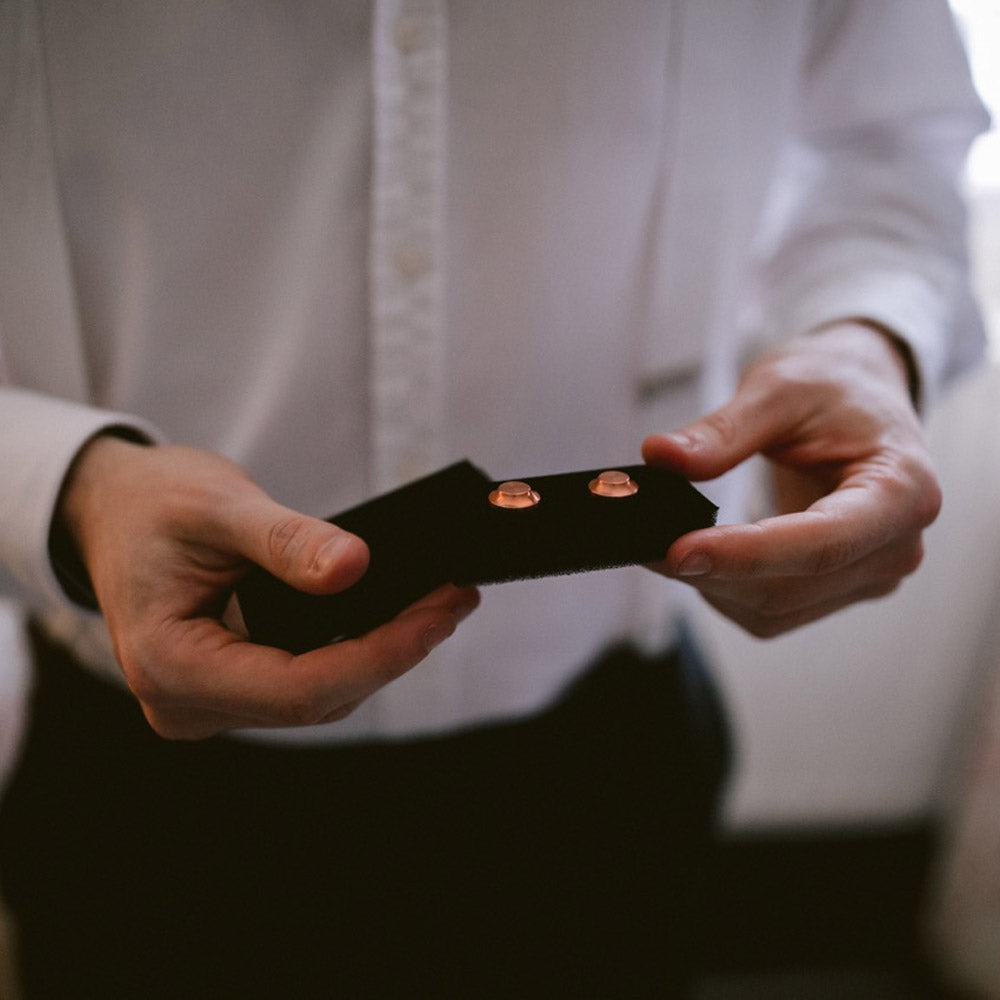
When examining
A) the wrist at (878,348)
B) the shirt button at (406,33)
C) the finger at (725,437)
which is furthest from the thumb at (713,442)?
the shirt button at (406,33)

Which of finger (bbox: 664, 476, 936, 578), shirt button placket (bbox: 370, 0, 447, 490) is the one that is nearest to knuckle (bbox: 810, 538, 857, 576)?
finger (bbox: 664, 476, 936, 578)

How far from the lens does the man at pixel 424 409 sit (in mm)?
387

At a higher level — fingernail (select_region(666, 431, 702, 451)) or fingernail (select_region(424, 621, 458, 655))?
fingernail (select_region(666, 431, 702, 451))

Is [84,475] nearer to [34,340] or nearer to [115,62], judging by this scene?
[34,340]

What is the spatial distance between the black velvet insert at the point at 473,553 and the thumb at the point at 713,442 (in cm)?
2

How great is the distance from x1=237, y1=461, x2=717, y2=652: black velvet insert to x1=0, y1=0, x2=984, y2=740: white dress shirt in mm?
143

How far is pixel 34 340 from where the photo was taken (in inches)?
16.8

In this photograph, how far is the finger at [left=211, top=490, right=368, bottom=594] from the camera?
0.32m

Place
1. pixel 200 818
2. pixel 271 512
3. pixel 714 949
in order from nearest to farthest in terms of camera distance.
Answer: pixel 271 512 < pixel 200 818 < pixel 714 949

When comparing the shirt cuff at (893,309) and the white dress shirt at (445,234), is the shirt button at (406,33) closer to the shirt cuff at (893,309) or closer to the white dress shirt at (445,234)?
the white dress shirt at (445,234)

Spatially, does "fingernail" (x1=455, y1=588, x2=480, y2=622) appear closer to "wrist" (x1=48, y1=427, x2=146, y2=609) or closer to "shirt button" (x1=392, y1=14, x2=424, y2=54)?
"wrist" (x1=48, y1=427, x2=146, y2=609)

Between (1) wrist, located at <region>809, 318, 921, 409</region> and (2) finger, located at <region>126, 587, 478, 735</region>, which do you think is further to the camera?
(1) wrist, located at <region>809, 318, 921, 409</region>

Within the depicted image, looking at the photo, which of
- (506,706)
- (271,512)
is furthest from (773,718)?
(271,512)

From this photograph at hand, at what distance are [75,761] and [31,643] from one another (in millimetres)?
98
